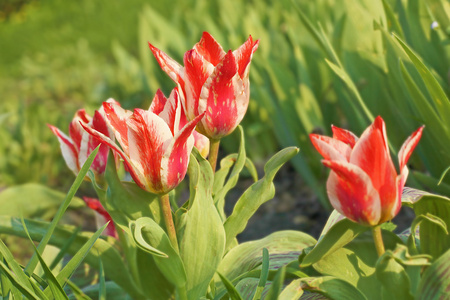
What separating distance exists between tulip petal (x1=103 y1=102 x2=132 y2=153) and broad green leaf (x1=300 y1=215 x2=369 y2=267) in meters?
0.33

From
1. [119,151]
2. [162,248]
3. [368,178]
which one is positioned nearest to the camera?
[368,178]

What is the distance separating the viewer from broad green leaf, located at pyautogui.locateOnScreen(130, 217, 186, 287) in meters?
0.97

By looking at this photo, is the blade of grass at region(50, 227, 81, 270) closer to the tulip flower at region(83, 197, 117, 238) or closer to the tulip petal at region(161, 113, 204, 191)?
the tulip flower at region(83, 197, 117, 238)

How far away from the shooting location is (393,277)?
2.85 ft

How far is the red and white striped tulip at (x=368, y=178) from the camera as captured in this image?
806mm

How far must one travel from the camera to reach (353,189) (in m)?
0.82

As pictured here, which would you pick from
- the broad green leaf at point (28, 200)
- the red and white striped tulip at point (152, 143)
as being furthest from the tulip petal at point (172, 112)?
the broad green leaf at point (28, 200)

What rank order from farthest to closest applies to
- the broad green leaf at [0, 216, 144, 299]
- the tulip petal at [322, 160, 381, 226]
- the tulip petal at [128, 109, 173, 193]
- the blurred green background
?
the blurred green background, the broad green leaf at [0, 216, 144, 299], the tulip petal at [128, 109, 173, 193], the tulip petal at [322, 160, 381, 226]

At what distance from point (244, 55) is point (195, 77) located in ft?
0.29

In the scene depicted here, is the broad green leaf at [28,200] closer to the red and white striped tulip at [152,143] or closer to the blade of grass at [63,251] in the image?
the blade of grass at [63,251]

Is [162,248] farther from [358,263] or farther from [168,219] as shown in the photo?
[358,263]

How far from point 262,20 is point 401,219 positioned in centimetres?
154

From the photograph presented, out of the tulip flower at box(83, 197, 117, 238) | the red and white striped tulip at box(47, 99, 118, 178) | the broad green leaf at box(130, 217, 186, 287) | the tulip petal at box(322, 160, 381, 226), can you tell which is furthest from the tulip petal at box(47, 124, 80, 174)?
the tulip petal at box(322, 160, 381, 226)

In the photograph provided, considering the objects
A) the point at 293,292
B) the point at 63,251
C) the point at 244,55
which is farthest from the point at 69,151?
the point at 293,292
